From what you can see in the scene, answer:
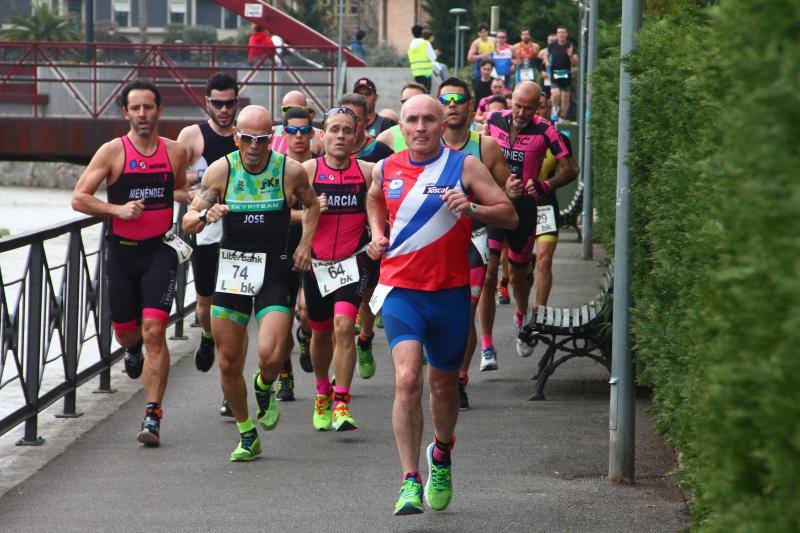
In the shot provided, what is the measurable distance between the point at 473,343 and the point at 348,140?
6.44 ft

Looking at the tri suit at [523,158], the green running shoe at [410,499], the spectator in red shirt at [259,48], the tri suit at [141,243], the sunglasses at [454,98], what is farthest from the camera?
the spectator in red shirt at [259,48]

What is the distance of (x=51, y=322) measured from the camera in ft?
30.3

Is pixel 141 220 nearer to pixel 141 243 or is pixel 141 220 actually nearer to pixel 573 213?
pixel 141 243

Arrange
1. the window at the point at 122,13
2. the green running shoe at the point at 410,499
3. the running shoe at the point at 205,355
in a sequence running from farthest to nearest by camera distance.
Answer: the window at the point at 122,13 → the running shoe at the point at 205,355 → the green running shoe at the point at 410,499

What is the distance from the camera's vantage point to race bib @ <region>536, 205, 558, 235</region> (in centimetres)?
1326

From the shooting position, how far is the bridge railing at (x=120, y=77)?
33906mm

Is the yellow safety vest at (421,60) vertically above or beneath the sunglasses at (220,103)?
above

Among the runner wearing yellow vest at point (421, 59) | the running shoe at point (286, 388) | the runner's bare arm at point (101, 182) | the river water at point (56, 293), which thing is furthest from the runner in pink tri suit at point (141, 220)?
the runner wearing yellow vest at point (421, 59)

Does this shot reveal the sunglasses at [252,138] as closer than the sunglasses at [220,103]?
Yes

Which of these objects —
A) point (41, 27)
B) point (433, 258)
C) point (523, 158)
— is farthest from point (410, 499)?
point (41, 27)

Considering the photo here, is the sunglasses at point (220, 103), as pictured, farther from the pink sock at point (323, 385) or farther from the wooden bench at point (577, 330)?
the wooden bench at point (577, 330)

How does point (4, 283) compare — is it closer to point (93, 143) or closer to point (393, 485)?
point (393, 485)

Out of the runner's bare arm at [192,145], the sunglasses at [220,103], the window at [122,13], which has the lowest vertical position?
the runner's bare arm at [192,145]

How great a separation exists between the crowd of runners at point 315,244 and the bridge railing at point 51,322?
0.38m
